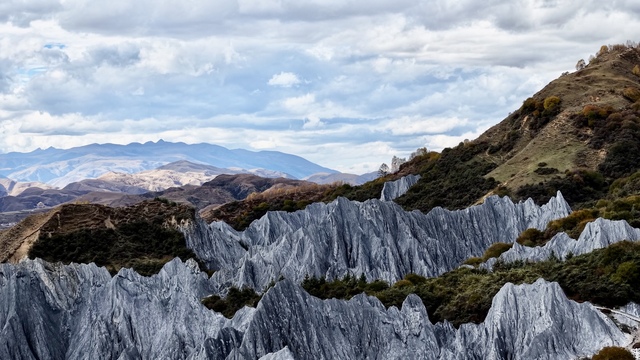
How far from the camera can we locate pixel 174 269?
9238 cm

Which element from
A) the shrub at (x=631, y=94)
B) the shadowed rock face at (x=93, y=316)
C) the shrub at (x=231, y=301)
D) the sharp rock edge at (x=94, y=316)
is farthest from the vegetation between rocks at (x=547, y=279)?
the shrub at (x=631, y=94)

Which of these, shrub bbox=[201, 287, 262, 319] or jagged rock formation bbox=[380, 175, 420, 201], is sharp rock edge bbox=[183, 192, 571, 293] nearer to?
shrub bbox=[201, 287, 262, 319]

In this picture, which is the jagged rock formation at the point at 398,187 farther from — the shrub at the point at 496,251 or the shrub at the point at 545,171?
the shrub at the point at 496,251

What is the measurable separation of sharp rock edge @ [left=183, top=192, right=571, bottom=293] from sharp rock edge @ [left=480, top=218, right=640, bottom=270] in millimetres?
20648

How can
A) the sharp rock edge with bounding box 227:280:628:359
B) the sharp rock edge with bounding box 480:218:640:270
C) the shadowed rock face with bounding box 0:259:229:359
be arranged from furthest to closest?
the sharp rock edge with bounding box 480:218:640:270
the shadowed rock face with bounding box 0:259:229:359
the sharp rock edge with bounding box 227:280:628:359

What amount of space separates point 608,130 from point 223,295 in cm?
6894

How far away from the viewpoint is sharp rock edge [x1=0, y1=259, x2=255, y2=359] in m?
76.8

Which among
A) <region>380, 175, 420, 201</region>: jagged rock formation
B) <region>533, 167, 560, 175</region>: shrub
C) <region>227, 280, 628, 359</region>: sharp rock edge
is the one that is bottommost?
<region>227, 280, 628, 359</region>: sharp rock edge

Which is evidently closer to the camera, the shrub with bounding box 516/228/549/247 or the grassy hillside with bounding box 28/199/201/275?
the shrub with bounding box 516/228/549/247

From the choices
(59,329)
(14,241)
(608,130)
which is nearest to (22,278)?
(59,329)

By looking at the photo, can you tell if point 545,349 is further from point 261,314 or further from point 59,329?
point 59,329

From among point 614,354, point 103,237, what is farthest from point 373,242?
point 614,354

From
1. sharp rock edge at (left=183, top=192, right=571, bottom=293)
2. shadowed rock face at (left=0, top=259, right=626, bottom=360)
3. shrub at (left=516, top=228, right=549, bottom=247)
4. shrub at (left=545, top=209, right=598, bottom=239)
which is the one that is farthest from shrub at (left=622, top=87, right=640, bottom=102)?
shadowed rock face at (left=0, top=259, right=626, bottom=360)

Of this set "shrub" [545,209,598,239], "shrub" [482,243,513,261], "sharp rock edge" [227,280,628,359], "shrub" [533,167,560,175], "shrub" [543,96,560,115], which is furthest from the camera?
"shrub" [543,96,560,115]
